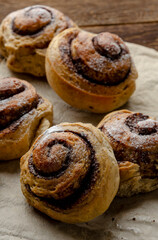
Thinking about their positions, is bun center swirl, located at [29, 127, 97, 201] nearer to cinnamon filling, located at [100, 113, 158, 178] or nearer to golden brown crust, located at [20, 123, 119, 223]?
golden brown crust, located at [20, 123, 119, 223]

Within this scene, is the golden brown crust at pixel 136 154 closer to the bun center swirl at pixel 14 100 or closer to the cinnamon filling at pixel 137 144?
the cinnamon filling at pixel 137 144

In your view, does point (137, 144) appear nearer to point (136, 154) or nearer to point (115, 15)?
point (136, 154)

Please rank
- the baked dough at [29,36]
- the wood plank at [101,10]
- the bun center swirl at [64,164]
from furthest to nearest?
the wood plank at [101,10] → the baked dough at [29,36] → the bun center swirl at [64,164]

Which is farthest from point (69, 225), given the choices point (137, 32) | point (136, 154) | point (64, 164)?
point (137, 32)

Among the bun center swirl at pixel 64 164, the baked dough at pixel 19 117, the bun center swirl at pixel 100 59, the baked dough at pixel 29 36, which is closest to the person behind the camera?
the bun center swirl at pixel 64 164

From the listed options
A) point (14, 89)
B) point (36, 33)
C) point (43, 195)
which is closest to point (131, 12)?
point (36, 33)

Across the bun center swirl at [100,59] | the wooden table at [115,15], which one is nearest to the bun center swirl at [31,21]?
the bun center swirl at [100,59]

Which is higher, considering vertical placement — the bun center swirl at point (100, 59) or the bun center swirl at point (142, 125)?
the bun center swirl at point (100, 59)
